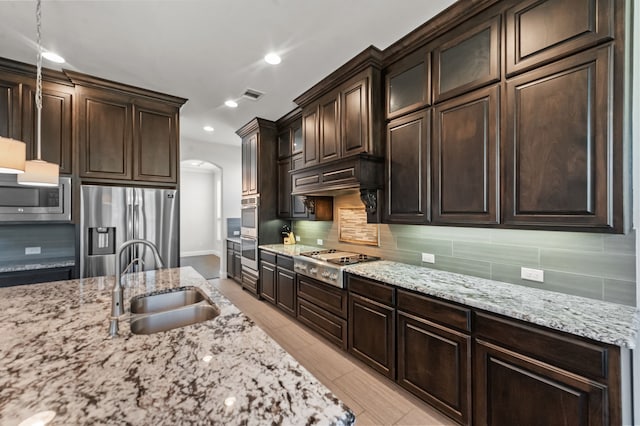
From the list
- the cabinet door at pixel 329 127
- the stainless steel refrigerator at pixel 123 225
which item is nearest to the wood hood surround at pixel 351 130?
the cabinet door at pixel 329 127

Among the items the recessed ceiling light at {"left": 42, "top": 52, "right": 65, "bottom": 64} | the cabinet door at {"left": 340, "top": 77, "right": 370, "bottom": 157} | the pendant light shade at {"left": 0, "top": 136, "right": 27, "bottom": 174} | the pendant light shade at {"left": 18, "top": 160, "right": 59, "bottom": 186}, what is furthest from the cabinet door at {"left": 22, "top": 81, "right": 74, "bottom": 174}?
the cabinet door at {"left": 340, "top": 77, "right": 370, "bottom": 157}

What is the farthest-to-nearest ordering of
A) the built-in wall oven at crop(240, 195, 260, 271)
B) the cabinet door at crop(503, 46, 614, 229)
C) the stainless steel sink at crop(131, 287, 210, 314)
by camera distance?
the built-in wall oven at crop(240, 195, 260, 271), the stainless steel sink at crop(131, 287, 210, 314), the cabinet door at crop(503, 46, 614, 229)

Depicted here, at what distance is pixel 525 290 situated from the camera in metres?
1.83

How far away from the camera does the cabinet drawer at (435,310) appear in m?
1.70

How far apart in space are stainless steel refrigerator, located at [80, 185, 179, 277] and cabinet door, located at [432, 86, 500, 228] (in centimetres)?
309

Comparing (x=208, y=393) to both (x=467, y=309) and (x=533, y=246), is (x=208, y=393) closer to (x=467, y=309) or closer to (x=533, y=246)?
(x=467, y=309)

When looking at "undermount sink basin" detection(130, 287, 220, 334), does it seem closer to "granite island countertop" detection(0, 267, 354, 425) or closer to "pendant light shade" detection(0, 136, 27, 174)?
"granite island countertop" detection(0, 267, 354, 425)

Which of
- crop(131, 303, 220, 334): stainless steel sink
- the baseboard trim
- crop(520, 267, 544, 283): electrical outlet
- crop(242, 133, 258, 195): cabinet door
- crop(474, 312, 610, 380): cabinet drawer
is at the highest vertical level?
crop(242, 133, 258, 195): cabinet door

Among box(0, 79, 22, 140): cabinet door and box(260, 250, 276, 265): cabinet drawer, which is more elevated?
box(0, 79, 22, 140): cabinet door

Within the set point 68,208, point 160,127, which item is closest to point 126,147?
point 160,127

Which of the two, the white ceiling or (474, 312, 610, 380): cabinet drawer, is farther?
the white ceiling

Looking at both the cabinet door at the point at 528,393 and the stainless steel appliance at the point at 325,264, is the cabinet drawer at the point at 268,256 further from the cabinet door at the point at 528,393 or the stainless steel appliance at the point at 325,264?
the cabinet door at the point at 528,393

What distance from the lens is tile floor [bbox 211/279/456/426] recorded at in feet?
6.29

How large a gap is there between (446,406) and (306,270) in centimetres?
181
